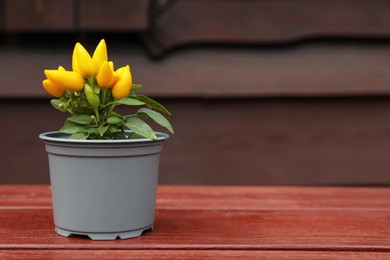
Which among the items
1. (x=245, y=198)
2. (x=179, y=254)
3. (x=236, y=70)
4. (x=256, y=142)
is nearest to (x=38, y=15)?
(x=236, y=70)

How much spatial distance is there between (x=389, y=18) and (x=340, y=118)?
306 mm

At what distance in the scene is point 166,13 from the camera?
1.49 metres

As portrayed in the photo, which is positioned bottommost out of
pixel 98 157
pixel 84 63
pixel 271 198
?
pixel 271 198

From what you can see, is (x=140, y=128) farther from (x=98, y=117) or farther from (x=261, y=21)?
(x=261, y=21)

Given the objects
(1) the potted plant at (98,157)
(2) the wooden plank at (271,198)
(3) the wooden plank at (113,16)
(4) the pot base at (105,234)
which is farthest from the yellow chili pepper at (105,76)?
(3) the wooden plank at (113,16)

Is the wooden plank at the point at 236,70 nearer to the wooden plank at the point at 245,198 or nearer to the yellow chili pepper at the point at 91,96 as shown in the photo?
the wooden plank at the point at 245,198

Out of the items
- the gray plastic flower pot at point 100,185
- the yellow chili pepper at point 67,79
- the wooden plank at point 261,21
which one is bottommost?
the gray plastic flower pot at point 100,185

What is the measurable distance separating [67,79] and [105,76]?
1.8 inches

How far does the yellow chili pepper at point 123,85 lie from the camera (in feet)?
2.12

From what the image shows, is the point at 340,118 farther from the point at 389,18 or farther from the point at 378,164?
the point at 389,18

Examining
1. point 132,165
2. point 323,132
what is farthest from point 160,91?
point 132,165

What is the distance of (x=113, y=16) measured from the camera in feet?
4.70

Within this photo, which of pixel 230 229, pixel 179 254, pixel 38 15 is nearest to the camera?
pixel 179 254

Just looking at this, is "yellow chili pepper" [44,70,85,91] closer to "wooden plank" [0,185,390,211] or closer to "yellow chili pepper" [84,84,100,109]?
"yellow chili pepper" [84,84,100,109]
